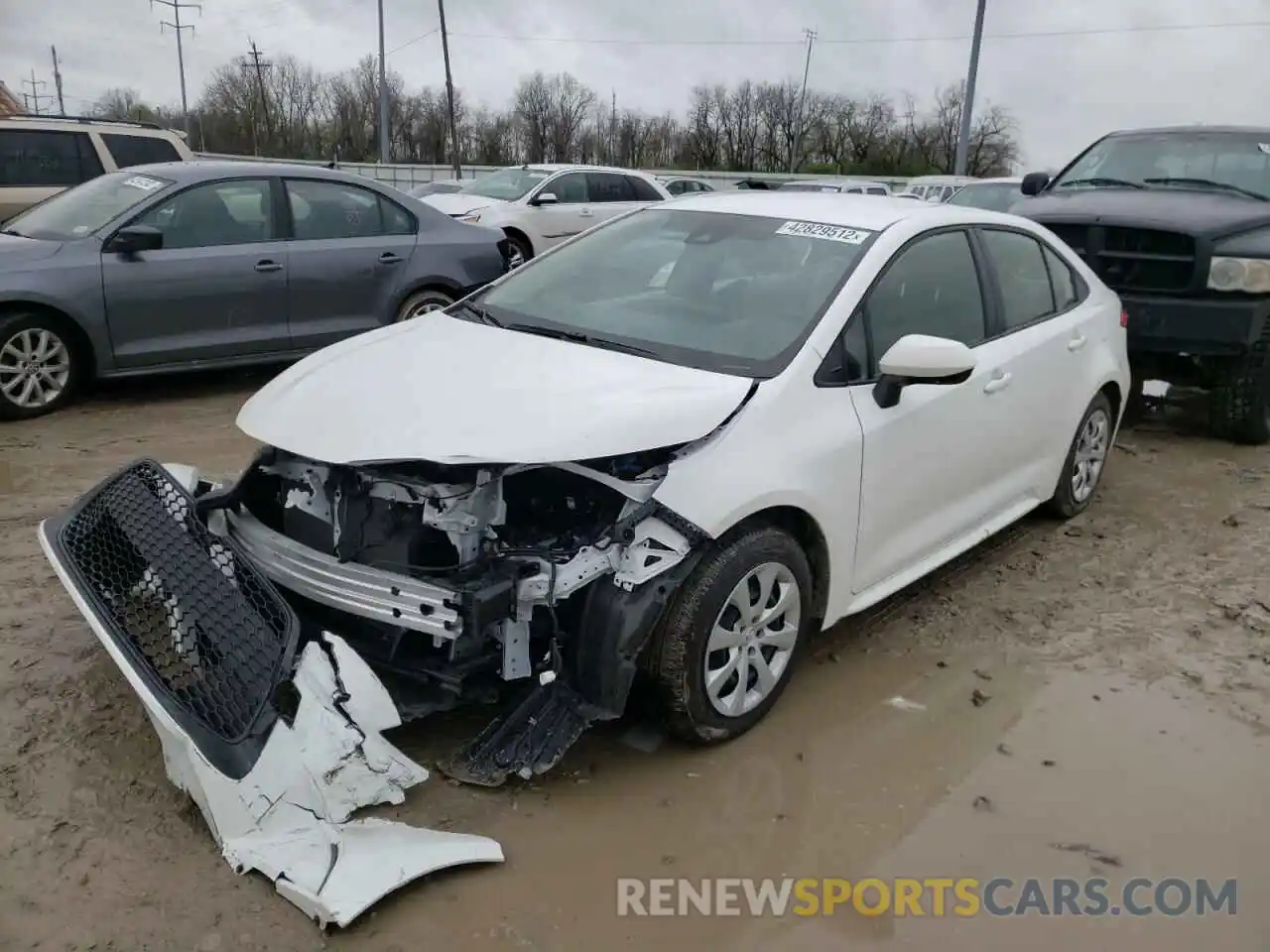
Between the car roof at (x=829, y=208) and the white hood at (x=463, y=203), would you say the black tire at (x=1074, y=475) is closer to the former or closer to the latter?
the car roof at (x=829, y=208)

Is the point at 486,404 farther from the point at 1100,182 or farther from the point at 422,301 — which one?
the point at 1100,182

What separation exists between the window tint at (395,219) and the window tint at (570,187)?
582 cm

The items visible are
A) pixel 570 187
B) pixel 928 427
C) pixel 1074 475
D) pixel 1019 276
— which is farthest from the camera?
pixel 570 187

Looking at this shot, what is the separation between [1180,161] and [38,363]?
8.06 m

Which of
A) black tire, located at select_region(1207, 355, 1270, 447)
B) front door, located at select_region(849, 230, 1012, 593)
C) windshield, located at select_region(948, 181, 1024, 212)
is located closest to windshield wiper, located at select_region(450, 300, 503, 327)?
front door, located at select_region(849, 230, 1012, 593)

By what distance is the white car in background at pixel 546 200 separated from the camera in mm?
13070

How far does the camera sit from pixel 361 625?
325 centimetres

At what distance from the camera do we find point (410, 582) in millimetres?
2920

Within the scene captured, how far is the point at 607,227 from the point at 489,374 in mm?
1563

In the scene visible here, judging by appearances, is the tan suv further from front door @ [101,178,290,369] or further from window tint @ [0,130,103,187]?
front door @ [101,178,290,369]

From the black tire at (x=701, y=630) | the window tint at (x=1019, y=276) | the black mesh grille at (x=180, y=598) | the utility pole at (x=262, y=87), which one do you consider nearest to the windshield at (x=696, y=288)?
the black tire at (x=701, y=630)

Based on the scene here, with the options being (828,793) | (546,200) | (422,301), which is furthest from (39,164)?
(828,793)

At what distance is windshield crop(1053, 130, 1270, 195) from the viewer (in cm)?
767

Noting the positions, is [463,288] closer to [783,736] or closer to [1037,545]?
[1037,545]
